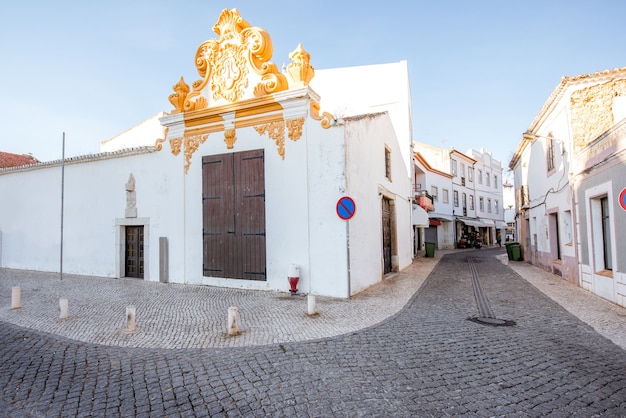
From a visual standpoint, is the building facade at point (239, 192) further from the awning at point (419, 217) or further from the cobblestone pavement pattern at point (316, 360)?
the awning at point (419, 217)

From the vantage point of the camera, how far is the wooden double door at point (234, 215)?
9727 millimetres

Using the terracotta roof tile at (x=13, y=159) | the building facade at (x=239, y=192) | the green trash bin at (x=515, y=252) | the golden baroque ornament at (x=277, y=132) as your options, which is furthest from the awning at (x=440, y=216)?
the terracotta roof tile at (x=13, y=159)

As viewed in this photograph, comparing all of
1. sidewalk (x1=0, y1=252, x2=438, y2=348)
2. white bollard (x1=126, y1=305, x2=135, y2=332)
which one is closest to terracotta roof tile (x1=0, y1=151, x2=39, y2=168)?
sidewalk (x1=0, y1=252, x2=438, y2=348)

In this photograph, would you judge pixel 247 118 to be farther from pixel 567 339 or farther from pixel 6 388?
pixel 567 339

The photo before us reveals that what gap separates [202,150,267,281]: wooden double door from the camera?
973 centimetres

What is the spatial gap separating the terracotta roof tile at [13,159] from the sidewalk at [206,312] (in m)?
14.1

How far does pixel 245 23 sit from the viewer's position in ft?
33.8

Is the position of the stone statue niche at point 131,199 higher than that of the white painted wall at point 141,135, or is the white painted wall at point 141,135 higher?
the white painted wall at point 141,135

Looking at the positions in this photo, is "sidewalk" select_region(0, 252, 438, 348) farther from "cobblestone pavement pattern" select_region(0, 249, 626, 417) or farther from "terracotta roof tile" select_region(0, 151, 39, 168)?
"terracotta roof tile" select_region(0, 151, 39, 168)

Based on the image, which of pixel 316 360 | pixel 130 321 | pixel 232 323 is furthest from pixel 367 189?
pixel 130 321

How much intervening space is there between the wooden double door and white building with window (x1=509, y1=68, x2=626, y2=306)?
7.73m

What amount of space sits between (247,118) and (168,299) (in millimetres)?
5138

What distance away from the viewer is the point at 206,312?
718cm

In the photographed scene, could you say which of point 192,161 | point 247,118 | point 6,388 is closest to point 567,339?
point 6,388
